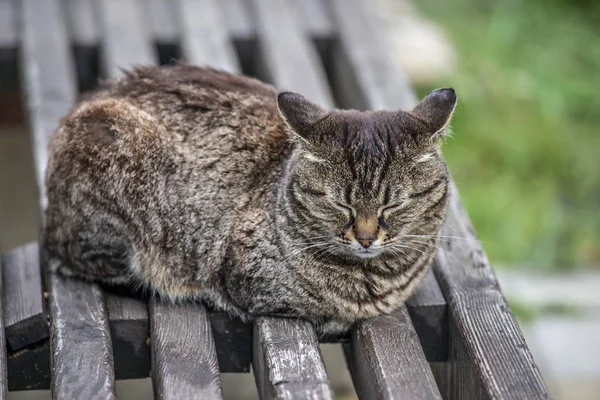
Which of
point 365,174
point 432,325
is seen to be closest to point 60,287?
point 365,174

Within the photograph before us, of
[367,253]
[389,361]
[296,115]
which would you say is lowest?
[389,361]

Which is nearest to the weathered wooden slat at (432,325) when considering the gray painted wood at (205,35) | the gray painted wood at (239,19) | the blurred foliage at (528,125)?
the gray painted wood at (205,35)

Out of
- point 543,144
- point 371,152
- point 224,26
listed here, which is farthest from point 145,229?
point 543,144

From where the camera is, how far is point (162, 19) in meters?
5.19

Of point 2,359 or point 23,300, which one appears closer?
point 2,359

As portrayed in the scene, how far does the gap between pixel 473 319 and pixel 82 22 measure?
2845 millimetres

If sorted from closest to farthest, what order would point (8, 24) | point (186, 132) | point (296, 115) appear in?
1. point (296, 115)
2. point (186, 132)
3. point (8, 24)

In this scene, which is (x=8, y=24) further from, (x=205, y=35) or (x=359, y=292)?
(x=359, y=292)

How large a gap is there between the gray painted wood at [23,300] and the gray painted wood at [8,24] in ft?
4.90

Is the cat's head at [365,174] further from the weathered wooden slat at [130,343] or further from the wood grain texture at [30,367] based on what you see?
the wood grain texture at [30,367]

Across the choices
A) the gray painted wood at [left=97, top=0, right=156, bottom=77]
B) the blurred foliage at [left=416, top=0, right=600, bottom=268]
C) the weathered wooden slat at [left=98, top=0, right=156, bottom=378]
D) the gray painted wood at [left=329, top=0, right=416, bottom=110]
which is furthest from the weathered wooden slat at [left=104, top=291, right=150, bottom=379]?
the blurred foliage at [left=416, top=0, right=600, bottom=268]

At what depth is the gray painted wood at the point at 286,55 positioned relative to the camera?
4629 millimetres

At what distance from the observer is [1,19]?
16.6 feet

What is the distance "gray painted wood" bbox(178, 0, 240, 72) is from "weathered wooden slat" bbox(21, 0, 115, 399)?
1.98 ft
